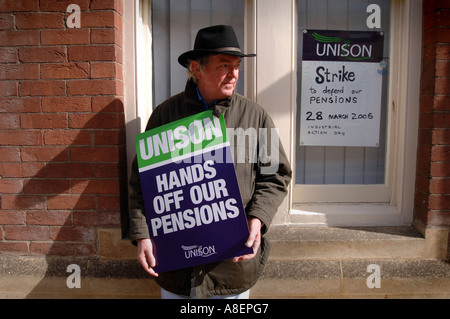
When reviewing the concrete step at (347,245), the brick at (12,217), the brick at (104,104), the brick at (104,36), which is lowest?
the concrete step at (347,245)

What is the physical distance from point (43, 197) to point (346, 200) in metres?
2.32

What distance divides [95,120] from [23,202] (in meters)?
0.81

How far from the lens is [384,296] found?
2504 millimetres

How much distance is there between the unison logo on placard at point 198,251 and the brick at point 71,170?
1.06 meters

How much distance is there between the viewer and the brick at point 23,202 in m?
2.44

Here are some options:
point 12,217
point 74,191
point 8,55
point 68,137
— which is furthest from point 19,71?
point 12,217

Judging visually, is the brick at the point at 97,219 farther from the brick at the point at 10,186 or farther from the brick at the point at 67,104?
the brick at the point at 67,104

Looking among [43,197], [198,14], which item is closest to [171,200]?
[43,197]

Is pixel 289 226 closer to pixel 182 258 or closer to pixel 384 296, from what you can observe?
pixel 384 296

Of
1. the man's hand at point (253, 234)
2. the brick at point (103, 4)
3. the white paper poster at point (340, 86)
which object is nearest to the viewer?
the man's hand at point (253, 234)

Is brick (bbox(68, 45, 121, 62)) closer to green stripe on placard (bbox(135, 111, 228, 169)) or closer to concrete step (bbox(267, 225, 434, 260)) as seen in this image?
green stripe on placard (bbox(135, 111, 228, 169))

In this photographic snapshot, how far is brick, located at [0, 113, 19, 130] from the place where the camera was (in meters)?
2.40

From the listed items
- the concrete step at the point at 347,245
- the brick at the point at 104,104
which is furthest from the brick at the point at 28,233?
the concrete step at the point at 347,245

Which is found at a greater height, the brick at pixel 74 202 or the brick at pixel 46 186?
the brick at pixel 46 186
